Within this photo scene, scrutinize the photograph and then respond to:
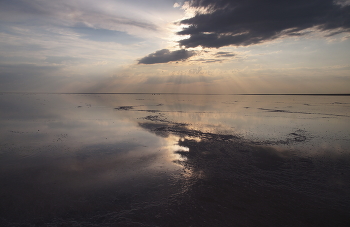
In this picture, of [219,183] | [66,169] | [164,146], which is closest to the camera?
[219,183]

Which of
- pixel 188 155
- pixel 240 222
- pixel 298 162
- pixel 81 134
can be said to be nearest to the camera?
pixel 240 222

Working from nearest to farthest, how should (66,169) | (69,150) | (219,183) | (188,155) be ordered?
(219,183), (66,169), (188,155), (69,150)

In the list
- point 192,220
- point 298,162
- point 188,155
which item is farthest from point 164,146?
point 298,162

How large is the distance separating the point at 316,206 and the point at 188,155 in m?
9.28

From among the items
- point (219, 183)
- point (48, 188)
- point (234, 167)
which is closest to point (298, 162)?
point (234, 167)

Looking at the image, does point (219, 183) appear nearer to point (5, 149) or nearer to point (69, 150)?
point (69, 150)

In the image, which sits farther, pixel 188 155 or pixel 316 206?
pixel 188 155

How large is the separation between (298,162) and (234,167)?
18.8 feet

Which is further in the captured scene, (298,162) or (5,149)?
(5,149)

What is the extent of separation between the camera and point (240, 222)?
809 centimetres

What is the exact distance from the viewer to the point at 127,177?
39.4ft

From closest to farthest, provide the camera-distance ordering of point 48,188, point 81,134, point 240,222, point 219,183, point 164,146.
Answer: point 240,222 → point 48,188 → point 219,183 → point 164,146 → point 81,134

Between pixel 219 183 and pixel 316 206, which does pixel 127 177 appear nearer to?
pixel 219 183

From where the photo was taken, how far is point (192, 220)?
8.24 m
